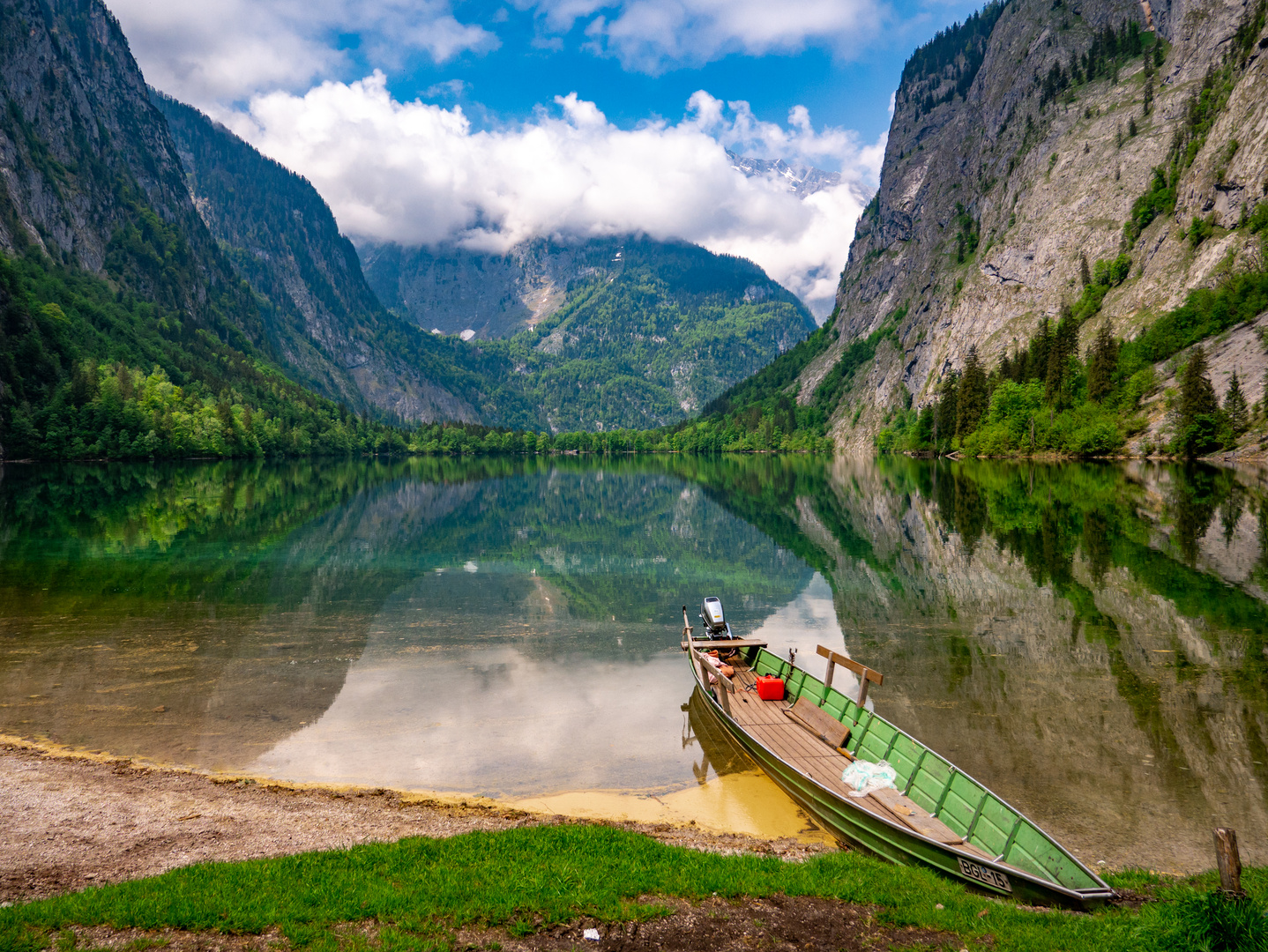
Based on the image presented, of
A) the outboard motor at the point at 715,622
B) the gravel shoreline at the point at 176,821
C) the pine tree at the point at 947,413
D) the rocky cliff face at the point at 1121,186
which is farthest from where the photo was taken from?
the pine tree at the point at 947,413

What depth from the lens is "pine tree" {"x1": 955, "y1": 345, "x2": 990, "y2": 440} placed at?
495 feet

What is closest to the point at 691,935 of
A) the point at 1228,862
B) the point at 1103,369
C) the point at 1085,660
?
the point at 1228,862

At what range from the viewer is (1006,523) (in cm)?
5200

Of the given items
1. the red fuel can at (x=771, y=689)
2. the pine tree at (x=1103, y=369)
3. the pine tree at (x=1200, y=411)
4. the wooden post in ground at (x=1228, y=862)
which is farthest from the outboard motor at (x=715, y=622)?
the pine tree at (x=1103, y=369)

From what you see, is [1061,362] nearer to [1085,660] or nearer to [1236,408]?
[1236,408]

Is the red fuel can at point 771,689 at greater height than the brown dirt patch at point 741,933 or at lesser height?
greater

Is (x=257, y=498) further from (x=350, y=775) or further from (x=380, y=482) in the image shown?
(x=350, y=775)

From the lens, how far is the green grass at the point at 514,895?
921 centimetres

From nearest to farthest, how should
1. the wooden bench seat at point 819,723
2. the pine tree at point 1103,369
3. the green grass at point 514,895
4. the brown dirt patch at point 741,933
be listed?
the green grass at point 514,895, the brown dirt patch at point 741,933, the wooden bench seat at point 819,723, the pine tree at point 1103,369

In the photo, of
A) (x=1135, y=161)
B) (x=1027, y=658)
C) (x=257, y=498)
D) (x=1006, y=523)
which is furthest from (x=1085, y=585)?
(x=1135, y=161)

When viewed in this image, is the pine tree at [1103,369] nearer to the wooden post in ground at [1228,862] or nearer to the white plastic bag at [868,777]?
the white plastic bag at [868,777]

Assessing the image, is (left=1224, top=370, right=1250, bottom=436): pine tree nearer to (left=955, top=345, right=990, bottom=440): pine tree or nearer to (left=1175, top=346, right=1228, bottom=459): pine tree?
(left=1175, top=346, right=1228, bottom=459): pine tree

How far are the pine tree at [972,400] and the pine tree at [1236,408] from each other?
5389cm

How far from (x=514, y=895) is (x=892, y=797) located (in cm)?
764
